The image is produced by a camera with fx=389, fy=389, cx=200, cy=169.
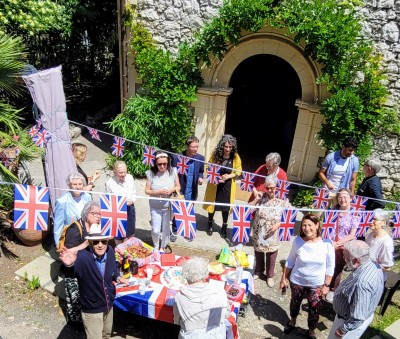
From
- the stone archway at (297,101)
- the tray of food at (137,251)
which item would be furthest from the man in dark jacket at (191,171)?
the stone archway at (297,101)

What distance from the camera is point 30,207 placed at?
4500 millimetres

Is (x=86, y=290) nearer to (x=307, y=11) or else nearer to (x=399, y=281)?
(x=399, y=281)

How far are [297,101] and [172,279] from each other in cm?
466

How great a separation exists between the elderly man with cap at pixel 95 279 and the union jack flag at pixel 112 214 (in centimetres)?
83

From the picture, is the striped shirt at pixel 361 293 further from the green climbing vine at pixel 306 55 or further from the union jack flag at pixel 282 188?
the green climbing vine at pixel 306 55

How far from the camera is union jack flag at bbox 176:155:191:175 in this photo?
6.16 m

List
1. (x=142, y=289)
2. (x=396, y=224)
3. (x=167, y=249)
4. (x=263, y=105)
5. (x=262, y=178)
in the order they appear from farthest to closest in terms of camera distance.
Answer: (x=263, y=105), (x=167, y=249), (x=262, y=178), (x=396, y=224), (x=142, y=289)

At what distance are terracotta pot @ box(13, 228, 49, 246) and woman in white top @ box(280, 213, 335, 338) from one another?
3.78m

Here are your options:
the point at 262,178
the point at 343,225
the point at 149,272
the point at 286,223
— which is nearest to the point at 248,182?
the point at 262,178

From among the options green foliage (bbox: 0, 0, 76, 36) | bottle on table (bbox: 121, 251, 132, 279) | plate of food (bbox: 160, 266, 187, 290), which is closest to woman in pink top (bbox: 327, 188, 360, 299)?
plate of food (bbox: 160, 266, 187, 290)

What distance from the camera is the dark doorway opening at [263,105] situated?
10766 mm

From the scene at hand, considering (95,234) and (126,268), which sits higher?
(95,234)

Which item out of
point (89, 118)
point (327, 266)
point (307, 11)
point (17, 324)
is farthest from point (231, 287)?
point (89, 118)

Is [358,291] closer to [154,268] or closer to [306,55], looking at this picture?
[154,268]
